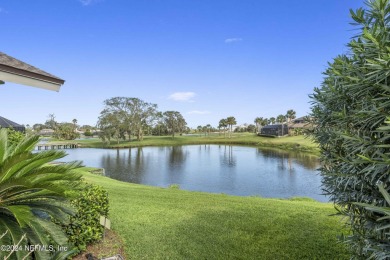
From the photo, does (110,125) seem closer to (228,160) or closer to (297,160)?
(228,160)

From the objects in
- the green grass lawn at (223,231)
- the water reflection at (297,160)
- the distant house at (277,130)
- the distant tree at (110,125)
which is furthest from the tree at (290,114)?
the green grass lawn at (223,231)

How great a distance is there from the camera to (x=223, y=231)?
20.5 feet

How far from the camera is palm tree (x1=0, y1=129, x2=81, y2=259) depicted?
124 inches

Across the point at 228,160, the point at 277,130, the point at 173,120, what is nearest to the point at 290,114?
the point at 277,130

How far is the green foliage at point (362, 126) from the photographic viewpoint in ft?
8.24

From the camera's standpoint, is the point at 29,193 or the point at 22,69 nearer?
the point at 29,193

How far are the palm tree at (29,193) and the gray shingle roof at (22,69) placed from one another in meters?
0.99

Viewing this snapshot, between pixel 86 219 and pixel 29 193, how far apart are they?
1.45 metres

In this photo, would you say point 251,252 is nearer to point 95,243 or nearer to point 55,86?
point 95,243

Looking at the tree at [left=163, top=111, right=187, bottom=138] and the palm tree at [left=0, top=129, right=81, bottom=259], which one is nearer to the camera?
the palm tree at [left=0, top=129, right=81, bottom=259]

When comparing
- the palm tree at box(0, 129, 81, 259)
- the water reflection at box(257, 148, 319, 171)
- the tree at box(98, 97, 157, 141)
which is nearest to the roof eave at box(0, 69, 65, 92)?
the palm tree at box(0, 129, 81, 259)

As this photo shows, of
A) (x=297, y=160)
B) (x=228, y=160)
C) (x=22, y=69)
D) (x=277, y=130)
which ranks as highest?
(x=277, y=130)

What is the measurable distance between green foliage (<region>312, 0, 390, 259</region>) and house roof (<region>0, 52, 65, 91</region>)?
168 inches

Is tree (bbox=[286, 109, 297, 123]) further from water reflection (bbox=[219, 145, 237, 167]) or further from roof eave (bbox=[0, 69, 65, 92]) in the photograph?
roof eave (bbox=[0, 69, 65, 92])
